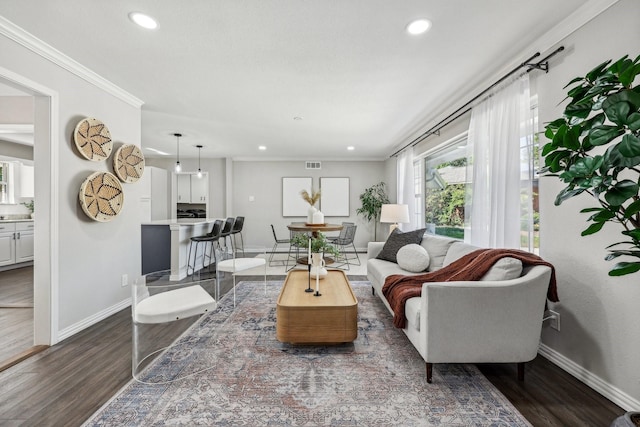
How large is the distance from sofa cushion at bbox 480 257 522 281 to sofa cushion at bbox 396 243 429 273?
111 centimetres

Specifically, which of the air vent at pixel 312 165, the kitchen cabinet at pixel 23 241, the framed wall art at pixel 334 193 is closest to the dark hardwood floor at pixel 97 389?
the kitchen cabinet at pixel 23 241

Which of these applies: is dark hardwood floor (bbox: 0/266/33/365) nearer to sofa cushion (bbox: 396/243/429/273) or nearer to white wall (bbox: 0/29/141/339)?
white wall (bbox: 0/29/141/339)

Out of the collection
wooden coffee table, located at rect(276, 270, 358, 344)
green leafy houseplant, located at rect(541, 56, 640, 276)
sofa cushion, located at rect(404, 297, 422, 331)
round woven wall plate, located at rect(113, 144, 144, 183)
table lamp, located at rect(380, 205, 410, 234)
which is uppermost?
round woven wall plate, located at rect(113, 144, 144, 183)

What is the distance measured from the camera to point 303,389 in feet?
5.71

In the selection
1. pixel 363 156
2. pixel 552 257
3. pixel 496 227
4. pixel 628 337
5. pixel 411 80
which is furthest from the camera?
pixel 363 156

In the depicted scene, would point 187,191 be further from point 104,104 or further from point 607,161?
point 607,161

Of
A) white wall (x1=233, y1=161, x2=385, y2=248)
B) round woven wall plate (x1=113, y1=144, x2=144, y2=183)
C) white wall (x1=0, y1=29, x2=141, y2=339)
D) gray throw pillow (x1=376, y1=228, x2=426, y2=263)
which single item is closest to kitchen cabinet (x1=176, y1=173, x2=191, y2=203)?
white wall (x1=233, y1=161, x2=385, y2=248)

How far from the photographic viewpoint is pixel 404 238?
3514 mm

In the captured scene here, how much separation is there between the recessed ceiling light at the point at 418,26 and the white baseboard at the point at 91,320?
3827 mm

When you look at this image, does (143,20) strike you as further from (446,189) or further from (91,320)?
(446,189)

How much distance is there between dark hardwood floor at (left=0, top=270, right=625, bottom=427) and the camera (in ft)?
5.00

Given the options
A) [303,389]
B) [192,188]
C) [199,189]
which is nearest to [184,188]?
[192,188]

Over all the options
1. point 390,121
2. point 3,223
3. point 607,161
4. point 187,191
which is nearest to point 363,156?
point 390,121

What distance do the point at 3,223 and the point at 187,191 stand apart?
3.22 m
